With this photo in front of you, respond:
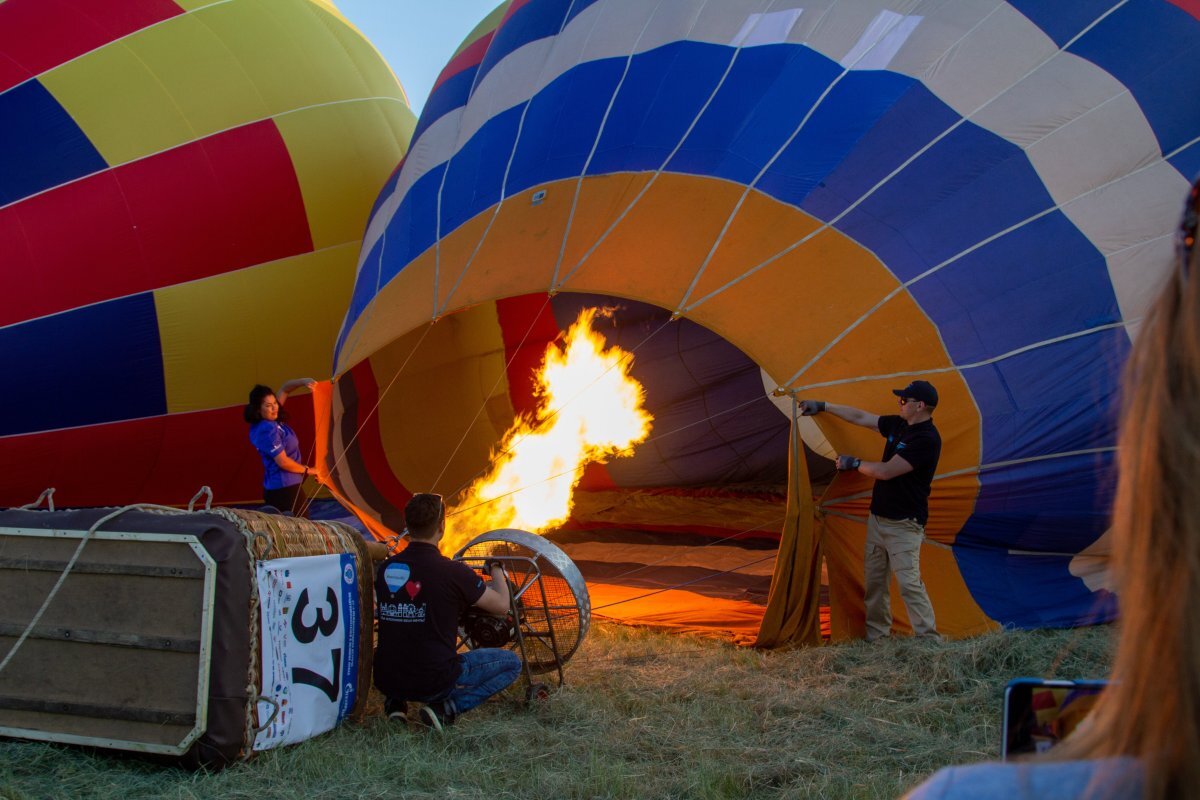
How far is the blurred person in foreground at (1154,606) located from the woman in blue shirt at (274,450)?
5.56 meters

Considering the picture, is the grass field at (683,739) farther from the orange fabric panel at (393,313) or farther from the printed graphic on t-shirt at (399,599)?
the orange fabric panel at (393,313)

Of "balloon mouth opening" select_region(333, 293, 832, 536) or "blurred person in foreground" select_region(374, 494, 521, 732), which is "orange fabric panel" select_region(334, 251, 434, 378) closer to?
"balloon mouth opening" select_region(333, 293, 832, 536)

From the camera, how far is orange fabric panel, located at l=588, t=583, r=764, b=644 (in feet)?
15.7

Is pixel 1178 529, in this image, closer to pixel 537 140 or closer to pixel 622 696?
pixel 622 696

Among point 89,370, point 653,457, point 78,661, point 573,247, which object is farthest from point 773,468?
point 78,661

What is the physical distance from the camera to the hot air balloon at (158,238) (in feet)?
20.7

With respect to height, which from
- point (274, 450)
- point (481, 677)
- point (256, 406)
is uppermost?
point (256, 406)

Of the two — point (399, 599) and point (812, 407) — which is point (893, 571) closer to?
point (812, 407)

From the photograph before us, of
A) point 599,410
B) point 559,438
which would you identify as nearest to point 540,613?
point 559,438

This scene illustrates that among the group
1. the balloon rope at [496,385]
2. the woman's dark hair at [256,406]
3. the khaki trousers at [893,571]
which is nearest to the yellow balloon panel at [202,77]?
the woman's dark hair at [256,406]

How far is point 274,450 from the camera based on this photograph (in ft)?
19.4

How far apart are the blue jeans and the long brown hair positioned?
2.98m

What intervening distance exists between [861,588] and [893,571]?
0.20 m

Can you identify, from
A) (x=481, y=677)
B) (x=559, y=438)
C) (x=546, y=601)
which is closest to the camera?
(x=481, y=677)
